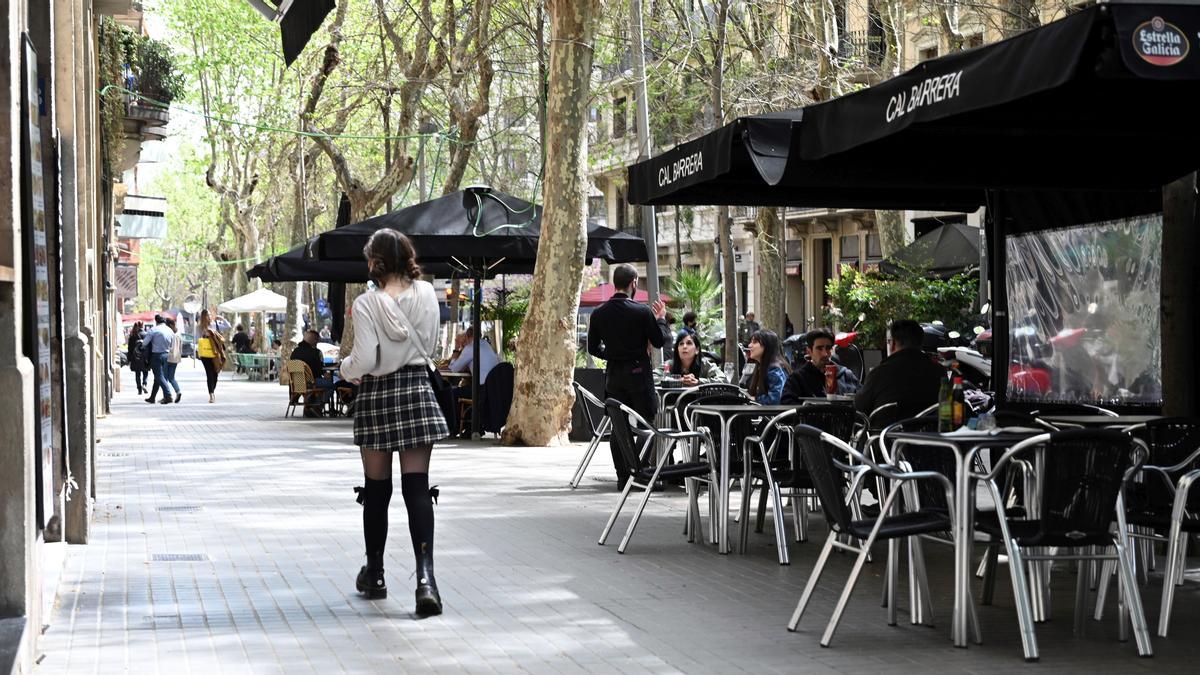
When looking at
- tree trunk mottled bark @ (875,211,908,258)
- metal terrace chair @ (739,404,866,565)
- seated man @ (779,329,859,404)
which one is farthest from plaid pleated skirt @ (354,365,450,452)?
tree trunk mottled bark @ (875,211,908,258)

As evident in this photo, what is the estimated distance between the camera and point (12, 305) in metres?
5.91

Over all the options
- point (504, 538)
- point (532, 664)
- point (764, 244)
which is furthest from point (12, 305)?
point (764, 244)

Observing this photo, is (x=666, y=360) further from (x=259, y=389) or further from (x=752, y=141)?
(x=752, y=141)

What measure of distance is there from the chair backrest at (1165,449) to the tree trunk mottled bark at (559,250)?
425 inches

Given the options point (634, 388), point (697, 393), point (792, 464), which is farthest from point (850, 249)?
point (792, 464)

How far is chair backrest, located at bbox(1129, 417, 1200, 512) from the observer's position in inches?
318

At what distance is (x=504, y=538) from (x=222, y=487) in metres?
4.45

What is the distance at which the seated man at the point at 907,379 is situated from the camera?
33.1 feet

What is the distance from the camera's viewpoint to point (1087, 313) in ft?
37.8

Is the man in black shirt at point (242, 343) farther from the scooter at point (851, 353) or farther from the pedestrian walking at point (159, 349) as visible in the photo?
the scooter at point (851, 353)

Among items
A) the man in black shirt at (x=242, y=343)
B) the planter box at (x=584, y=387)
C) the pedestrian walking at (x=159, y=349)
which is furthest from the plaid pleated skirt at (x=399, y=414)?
the man in black shirt at (x=242, y=343)

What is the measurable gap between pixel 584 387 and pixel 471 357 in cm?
252

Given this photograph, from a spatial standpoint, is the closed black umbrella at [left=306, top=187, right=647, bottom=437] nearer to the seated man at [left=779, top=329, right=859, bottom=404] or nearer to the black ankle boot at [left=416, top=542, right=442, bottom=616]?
the seated man at [left=779, top=329, right=859, bottom=404]

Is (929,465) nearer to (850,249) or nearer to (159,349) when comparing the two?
(159,349)
